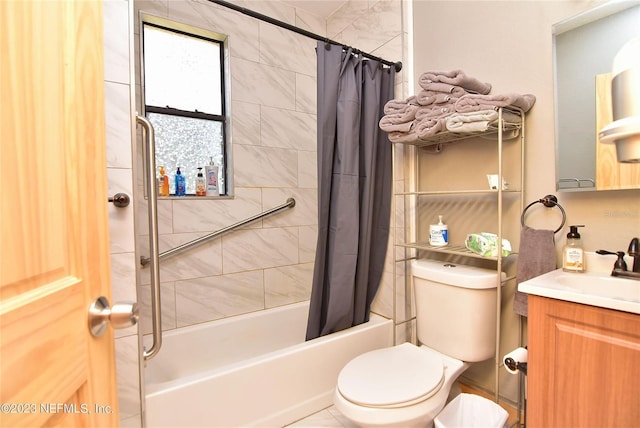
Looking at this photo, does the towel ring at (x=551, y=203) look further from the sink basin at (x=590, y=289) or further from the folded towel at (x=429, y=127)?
the folded towel at (x=429, y=127)

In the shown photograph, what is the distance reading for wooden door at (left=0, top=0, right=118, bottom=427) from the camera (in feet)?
1.06

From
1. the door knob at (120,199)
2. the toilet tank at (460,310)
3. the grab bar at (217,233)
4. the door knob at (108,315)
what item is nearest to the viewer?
the door knob at (108,315)

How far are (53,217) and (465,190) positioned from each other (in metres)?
1.64

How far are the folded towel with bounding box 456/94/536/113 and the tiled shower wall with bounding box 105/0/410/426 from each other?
572mm

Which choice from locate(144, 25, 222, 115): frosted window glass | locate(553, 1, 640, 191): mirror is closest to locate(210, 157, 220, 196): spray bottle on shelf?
locate(144, 25, 222, 115): frosted window glass

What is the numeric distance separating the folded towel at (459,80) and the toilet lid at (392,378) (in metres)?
1.32

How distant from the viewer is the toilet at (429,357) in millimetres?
1164

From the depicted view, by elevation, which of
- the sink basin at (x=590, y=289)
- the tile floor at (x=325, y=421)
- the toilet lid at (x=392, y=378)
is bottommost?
the tile floor at (x=325, y=421)

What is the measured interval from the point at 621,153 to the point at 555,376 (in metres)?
0.83

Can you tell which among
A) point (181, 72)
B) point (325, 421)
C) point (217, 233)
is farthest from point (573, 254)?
point (181, 72)

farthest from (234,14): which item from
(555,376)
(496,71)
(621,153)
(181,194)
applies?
(555,376)

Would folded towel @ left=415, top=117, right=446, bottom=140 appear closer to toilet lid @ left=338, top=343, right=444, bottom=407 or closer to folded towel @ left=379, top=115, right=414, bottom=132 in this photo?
folded towel @ left=379, top=115, right=414, bottom=132

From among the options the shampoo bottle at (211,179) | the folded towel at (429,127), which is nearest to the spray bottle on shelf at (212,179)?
the shampoo bottle at (211,179)

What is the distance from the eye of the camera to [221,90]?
7.04 ft
